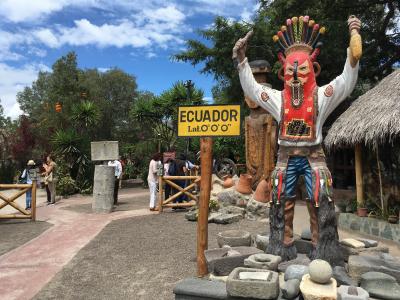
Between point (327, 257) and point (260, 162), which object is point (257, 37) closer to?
point (260, 162)

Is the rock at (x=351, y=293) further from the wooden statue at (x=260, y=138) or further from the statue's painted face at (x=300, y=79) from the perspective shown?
the wooden statue at (x=260, y=138)

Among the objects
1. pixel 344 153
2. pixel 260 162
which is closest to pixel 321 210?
pixel 260 162

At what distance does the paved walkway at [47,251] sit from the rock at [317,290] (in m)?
2.98

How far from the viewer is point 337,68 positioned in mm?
11898

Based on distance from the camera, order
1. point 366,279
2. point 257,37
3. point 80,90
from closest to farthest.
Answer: point 366,279 → point 257,37 → point 80,90

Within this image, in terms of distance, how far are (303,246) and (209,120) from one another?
1986 mm

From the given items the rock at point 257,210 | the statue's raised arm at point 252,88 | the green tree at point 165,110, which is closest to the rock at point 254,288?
the statue's raised arm at point 252,88

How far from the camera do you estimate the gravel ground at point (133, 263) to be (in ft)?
14.6

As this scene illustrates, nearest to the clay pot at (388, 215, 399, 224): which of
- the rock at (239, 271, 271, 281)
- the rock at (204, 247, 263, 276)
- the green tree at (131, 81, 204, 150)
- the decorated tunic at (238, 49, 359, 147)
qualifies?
the decorated tunic at (238, 49, 359, 147)

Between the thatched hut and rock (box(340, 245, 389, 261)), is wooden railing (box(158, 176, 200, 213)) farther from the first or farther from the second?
rock (box(340, 245, 389, 261))

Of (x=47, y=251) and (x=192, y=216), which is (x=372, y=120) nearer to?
(x=192, y=216)

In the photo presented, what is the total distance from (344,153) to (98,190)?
7473 mm

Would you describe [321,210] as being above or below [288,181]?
below

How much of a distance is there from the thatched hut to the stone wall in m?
0.40
